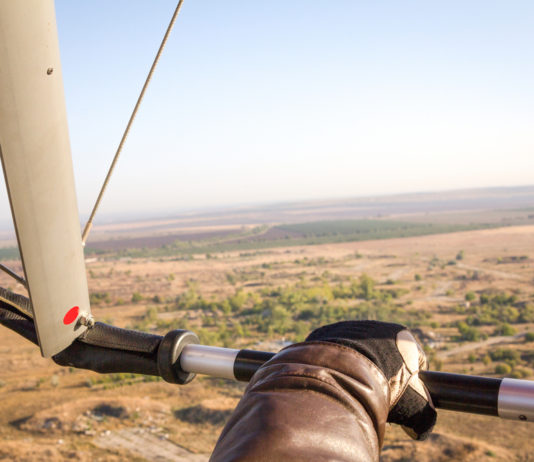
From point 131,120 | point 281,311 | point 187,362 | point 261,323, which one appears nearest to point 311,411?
point 187,362

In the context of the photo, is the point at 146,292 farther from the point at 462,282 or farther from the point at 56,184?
the point at 56,184

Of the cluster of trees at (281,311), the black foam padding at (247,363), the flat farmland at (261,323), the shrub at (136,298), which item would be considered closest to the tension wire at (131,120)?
the black foam padding at (247,363)

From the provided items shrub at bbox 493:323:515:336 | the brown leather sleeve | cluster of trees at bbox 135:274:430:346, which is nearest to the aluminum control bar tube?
the brown leather sleeve

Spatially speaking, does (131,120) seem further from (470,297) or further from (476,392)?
(470,297)

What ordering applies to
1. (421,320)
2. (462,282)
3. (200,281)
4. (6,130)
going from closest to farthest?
(6,130)
(421,320)
(462,282)
(200,281)

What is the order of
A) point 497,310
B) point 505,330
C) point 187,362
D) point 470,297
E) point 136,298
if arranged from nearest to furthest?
point 187,362 → point 505,330 → point 497,310 → point 470,297 → point 136,298

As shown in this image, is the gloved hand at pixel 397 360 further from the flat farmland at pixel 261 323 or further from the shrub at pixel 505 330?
the shrub at pixel 505 330

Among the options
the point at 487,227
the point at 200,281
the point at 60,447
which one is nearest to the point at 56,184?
the point at 60,447
